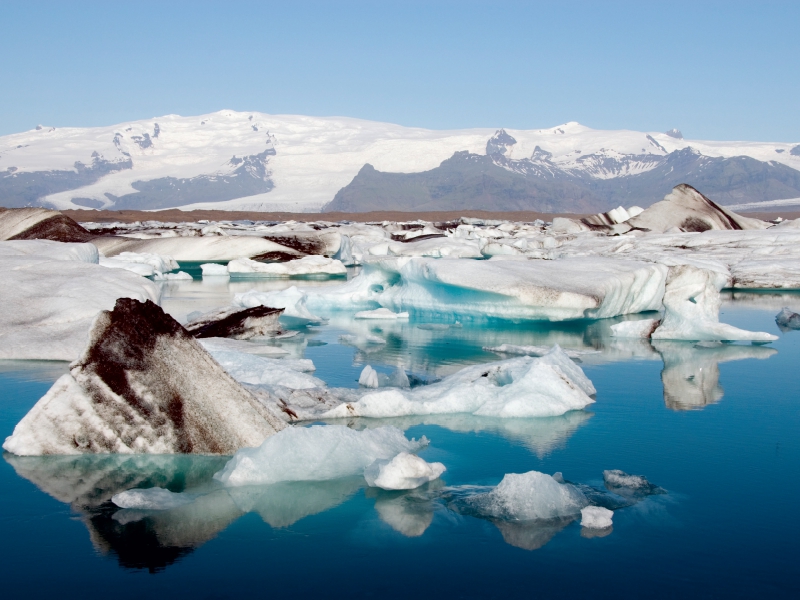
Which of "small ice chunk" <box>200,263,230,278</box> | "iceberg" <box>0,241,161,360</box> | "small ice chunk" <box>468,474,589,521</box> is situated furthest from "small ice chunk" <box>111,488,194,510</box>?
"small ice chunk" <box>200,263,230,278</box>

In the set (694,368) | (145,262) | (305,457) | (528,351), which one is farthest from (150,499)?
(145,262)

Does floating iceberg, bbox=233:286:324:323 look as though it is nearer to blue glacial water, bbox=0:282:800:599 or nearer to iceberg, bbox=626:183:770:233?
blue glacial water, bbox=0:282:800:599

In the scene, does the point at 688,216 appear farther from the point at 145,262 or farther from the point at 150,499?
the point at 150,499

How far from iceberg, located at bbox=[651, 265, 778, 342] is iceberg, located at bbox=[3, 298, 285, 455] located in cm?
515

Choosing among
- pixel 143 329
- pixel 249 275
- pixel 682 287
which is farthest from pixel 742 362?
pixel 249 275

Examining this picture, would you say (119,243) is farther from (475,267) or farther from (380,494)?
(380,494)

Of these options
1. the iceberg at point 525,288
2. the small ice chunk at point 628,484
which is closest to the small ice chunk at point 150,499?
the small ice chunk at point 628,484

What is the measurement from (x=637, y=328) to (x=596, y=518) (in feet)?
17.2

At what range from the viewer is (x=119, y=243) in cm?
1930

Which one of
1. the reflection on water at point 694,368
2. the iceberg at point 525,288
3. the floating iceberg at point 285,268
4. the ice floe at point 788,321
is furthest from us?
the floating iceberg at point 285,268

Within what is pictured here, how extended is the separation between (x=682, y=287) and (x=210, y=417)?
5490 mm

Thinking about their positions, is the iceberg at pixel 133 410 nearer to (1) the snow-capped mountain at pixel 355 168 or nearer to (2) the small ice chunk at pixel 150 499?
(2) the small ice chunk at pixel 150 499

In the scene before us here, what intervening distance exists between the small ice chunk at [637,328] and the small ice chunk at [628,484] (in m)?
4.63

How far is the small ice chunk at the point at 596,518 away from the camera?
298 cm
